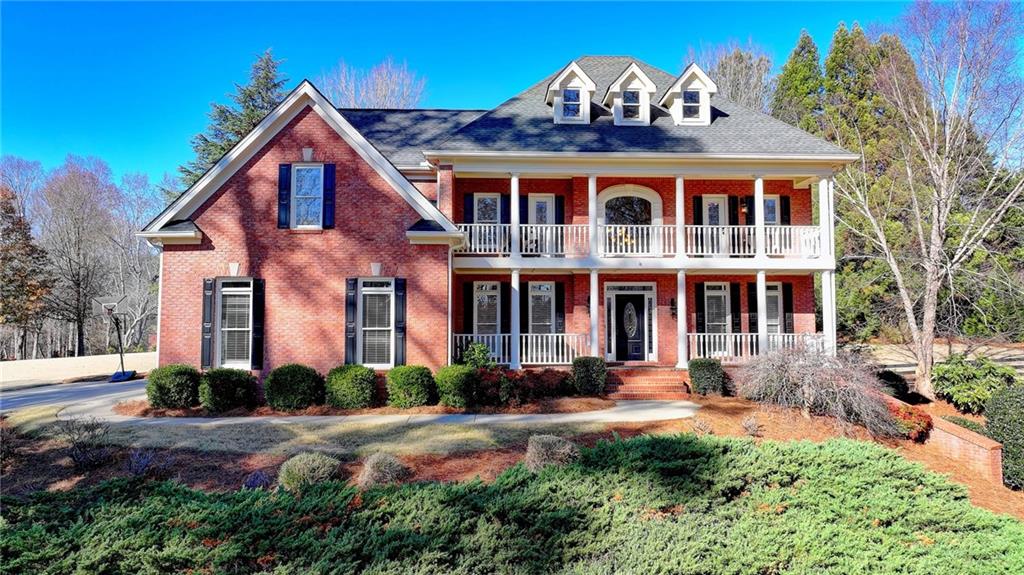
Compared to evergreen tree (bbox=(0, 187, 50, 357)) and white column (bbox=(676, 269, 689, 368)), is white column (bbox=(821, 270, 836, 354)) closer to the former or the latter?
white column (bbox=(676, 269, 689, 368))

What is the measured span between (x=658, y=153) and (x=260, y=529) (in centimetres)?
1384

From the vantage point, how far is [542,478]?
485 centimetres

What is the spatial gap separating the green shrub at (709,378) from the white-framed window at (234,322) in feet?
37.8

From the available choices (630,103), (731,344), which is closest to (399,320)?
(731,344)

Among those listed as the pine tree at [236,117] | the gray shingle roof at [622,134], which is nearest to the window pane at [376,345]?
the gray shingle roof at [622,134]

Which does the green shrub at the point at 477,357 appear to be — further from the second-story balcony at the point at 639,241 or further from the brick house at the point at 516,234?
the second-story balcony at the point at 639,241

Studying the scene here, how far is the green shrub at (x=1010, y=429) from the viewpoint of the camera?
29.5ft

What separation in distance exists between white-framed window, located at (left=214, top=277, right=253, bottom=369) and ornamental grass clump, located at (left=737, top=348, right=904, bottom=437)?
39.8ft

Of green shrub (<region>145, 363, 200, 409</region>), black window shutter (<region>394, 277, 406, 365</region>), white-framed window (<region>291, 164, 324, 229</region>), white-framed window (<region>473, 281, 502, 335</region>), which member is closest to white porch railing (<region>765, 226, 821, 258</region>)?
white-framed window (<region>473, 281, 502, 335</region>)

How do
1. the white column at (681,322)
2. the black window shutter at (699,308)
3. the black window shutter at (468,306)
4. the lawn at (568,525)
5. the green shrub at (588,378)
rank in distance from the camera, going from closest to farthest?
the lawn at (568,525) → the green shrub at (588,378) → the white column at (681,322) → the black window shutter at (468,306) → the black window shutter at (699,308)

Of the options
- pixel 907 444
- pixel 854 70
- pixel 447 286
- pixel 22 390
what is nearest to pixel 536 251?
pixel 447 286

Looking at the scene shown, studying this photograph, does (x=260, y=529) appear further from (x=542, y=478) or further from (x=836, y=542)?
(x=836, y=542)

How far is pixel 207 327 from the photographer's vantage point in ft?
40.6

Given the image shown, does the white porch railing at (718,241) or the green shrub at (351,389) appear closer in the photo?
the green shrub at (351,389)
